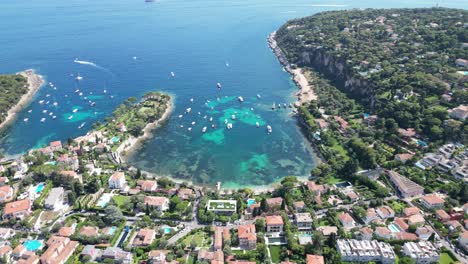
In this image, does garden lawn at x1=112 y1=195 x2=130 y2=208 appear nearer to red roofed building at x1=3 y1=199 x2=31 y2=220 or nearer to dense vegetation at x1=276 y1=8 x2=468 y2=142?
red roofed building at x1=3 y1=199 x2=31 y2=220

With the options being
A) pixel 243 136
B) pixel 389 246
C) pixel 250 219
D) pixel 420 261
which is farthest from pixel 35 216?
pixel 420 261

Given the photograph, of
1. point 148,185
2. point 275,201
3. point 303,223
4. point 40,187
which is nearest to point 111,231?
point 148,185

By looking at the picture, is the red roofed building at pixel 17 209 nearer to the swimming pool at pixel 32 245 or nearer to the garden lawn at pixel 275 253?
the swimming pool at pixel 32 245

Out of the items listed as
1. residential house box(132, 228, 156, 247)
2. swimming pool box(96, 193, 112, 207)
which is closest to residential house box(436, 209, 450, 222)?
residential house box(132, 228, 156, 247)

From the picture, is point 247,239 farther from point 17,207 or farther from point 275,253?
point 17,207

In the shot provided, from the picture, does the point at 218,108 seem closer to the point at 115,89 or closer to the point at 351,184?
the point at 115,89

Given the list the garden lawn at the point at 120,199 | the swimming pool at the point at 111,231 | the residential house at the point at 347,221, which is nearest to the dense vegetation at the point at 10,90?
the garden lawn at the point at 120,199
